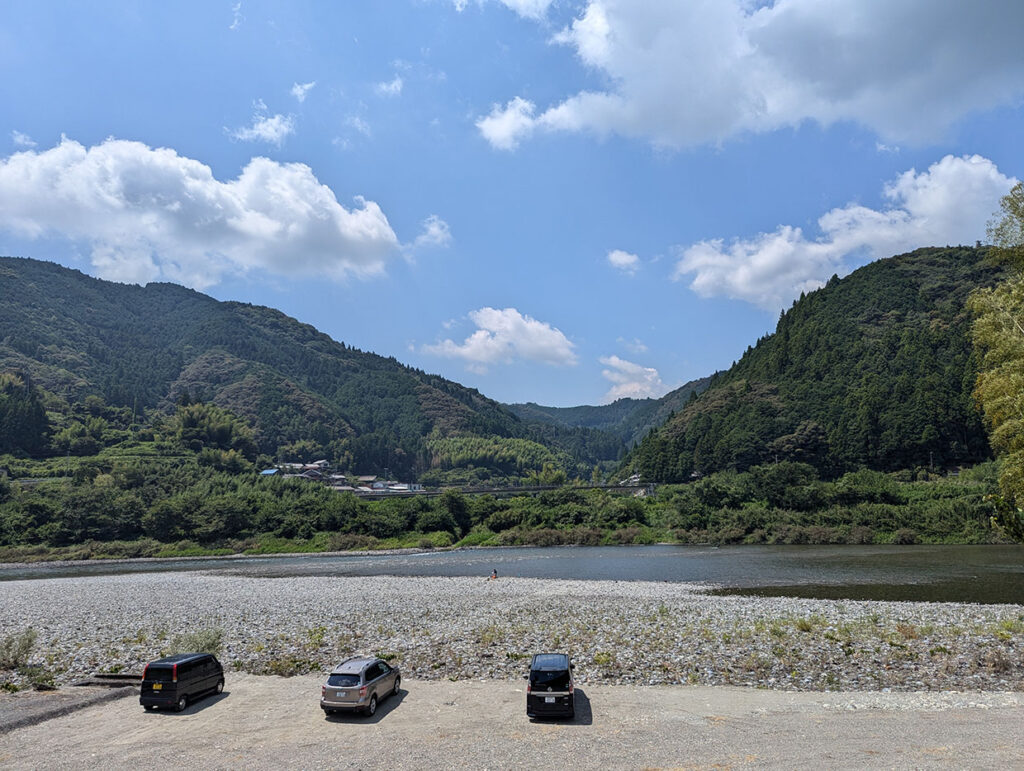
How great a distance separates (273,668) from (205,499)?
4133 inches

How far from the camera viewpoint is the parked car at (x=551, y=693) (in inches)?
750

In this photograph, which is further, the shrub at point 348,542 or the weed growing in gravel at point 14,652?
the shrub at point 348,542

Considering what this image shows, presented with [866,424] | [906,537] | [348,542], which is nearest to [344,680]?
[348,542]

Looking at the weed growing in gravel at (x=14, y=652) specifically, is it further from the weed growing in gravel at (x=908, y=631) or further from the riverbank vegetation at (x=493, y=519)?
the riverbank vegetation at (x=493, y=519)

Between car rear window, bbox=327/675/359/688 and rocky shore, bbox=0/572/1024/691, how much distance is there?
5.85 m

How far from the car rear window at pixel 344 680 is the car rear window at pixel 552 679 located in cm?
565

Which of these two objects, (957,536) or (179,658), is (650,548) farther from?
(179,658)

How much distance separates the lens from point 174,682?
20.3 meters

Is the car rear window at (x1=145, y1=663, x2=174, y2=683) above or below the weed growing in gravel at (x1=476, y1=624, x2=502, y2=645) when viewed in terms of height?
above

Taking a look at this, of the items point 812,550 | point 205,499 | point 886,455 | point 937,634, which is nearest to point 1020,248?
point 937,634

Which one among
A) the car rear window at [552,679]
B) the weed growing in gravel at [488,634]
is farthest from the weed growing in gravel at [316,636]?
the car rear window at [552,679]

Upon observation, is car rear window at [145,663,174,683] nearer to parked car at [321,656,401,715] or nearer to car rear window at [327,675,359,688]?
parked car at [321,656,401,715]

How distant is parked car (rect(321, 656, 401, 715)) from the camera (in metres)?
19.5

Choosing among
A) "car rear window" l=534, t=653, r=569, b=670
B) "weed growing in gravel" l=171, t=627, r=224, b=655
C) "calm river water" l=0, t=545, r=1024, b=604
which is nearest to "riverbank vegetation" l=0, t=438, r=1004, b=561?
"calm river water" l=0, t=545, r=1024, b=604
